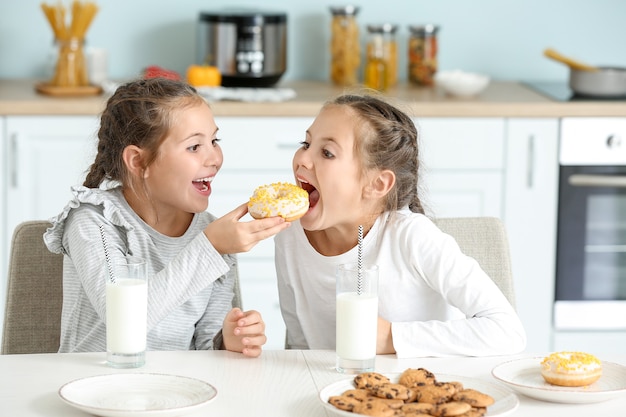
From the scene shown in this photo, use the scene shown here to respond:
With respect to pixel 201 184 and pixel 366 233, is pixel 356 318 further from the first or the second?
pixel 201 184

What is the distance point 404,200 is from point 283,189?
0.97 feet

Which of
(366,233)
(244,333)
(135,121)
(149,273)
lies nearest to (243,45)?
(135,121)

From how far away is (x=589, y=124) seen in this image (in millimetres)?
3164

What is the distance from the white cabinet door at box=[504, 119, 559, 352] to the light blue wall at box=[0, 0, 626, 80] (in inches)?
24.5

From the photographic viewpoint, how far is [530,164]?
319 cm

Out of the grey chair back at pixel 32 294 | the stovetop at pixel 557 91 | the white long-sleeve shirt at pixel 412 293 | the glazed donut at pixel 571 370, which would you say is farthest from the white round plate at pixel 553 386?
the stovetop at pixel 557 91

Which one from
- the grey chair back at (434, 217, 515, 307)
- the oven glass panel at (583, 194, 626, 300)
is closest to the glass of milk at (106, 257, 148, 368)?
the grey chair back at (434, 217, 515, 307)

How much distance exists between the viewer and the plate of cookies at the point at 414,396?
4.22ft

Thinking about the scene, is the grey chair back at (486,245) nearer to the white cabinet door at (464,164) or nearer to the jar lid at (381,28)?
the white cabinet door at (464,164)

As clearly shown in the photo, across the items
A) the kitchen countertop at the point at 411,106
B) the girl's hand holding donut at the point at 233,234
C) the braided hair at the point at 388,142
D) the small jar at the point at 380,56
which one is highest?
the small jar at the point at 380,56

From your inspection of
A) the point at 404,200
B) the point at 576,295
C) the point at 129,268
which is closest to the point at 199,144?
the point at 404,200

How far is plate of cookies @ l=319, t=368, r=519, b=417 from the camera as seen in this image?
1287mm

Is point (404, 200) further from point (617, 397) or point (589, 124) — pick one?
point (589, 124)

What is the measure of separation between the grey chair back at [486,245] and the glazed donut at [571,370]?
0.55 meters
